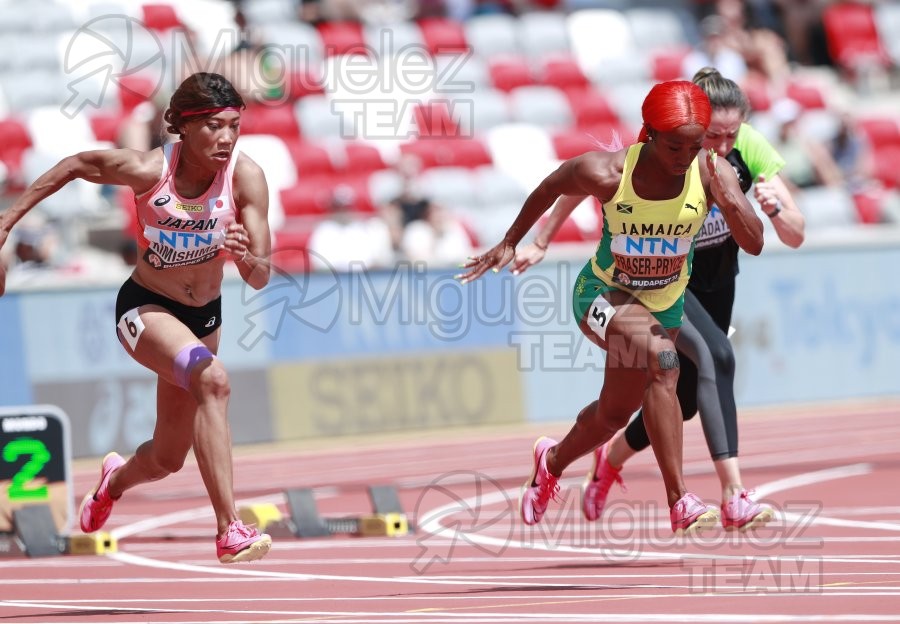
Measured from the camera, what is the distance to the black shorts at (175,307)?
782 cm

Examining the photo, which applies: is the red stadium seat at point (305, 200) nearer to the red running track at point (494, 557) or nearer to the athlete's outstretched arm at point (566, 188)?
the red running track at point (494, 557)

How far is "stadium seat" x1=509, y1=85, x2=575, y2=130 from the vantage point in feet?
69.2

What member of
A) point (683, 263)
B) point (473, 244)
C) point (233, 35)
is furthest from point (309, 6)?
point (683, 263)

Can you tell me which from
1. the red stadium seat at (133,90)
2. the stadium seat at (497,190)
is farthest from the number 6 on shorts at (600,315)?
the red stadium seat at (133,90)

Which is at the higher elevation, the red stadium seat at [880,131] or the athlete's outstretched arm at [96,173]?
the red stadium seat at [880,131]

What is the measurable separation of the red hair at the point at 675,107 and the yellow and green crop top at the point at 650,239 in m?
0.30

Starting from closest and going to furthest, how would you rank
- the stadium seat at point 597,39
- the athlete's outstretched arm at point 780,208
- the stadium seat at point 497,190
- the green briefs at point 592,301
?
1. the green briefs at point 592,301
2. the athlete's outstretched arm at point 780,208
3. the stadium seat at point 497,190
4. the stadium seat at point 597,39

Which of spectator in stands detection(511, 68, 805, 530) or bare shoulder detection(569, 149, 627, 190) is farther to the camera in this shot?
spectator in stands detection(511, 68, 805, 530)

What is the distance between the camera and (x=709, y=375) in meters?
8.81

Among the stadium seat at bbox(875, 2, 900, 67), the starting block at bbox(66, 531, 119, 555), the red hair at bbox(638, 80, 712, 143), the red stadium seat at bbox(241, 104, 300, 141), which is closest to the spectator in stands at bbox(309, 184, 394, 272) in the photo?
the red stadium seat at bbox(241, 104, 300, 141)

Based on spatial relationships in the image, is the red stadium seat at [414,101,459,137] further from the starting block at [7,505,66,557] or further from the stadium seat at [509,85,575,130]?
the starting block at [7,505,66,557]

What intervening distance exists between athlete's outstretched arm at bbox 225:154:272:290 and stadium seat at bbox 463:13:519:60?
1460cm

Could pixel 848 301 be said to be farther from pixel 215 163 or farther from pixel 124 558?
pixel 215 163

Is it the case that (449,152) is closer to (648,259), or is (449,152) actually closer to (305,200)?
(305,200)
